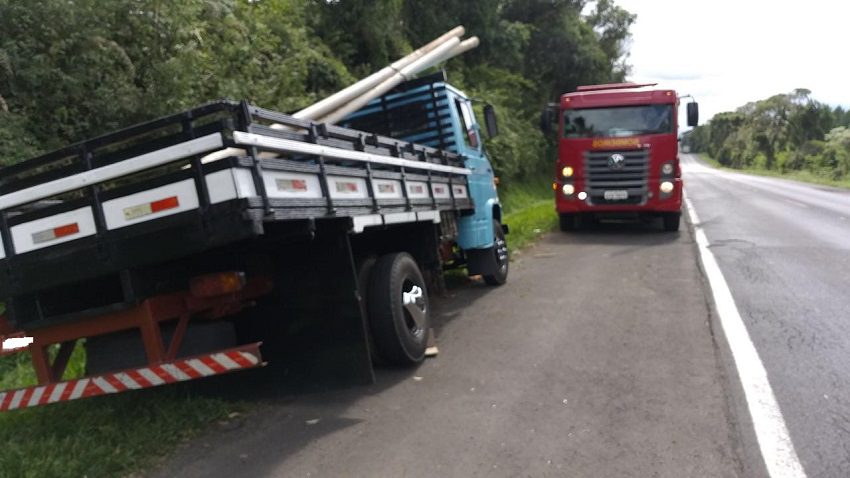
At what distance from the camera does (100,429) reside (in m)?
4.43

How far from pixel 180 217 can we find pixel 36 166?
1009mm

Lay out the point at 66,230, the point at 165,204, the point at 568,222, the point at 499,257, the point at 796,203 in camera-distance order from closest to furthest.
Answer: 1. the point at 165,204
2. the point at 66,230
3. the point at 499,257
4. the point at 568,222
5. the point at 796,203

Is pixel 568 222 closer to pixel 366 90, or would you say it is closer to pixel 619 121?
pixel 619 121

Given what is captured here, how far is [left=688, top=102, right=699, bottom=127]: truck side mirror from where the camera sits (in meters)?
14.6

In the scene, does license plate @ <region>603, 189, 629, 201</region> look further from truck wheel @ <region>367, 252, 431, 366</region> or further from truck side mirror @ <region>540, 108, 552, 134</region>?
truck wheel @ <region>367, 252, 431, 366</region>

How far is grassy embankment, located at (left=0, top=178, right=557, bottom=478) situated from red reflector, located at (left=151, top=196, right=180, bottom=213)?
1446 mm

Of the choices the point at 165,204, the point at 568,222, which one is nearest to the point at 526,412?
the point at 165,204

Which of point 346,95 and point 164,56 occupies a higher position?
point 164,56

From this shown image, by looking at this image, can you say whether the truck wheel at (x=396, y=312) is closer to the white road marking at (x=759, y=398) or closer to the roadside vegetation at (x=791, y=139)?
the white road marking at (x=759, y=398)

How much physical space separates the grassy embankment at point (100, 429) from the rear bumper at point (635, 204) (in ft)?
36.0

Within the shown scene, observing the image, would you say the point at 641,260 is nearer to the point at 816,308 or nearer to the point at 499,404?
the point at 816,308

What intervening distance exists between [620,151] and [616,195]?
35.2 inches

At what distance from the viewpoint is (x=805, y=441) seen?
13.1ft

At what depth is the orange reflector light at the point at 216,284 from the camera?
172 inches
